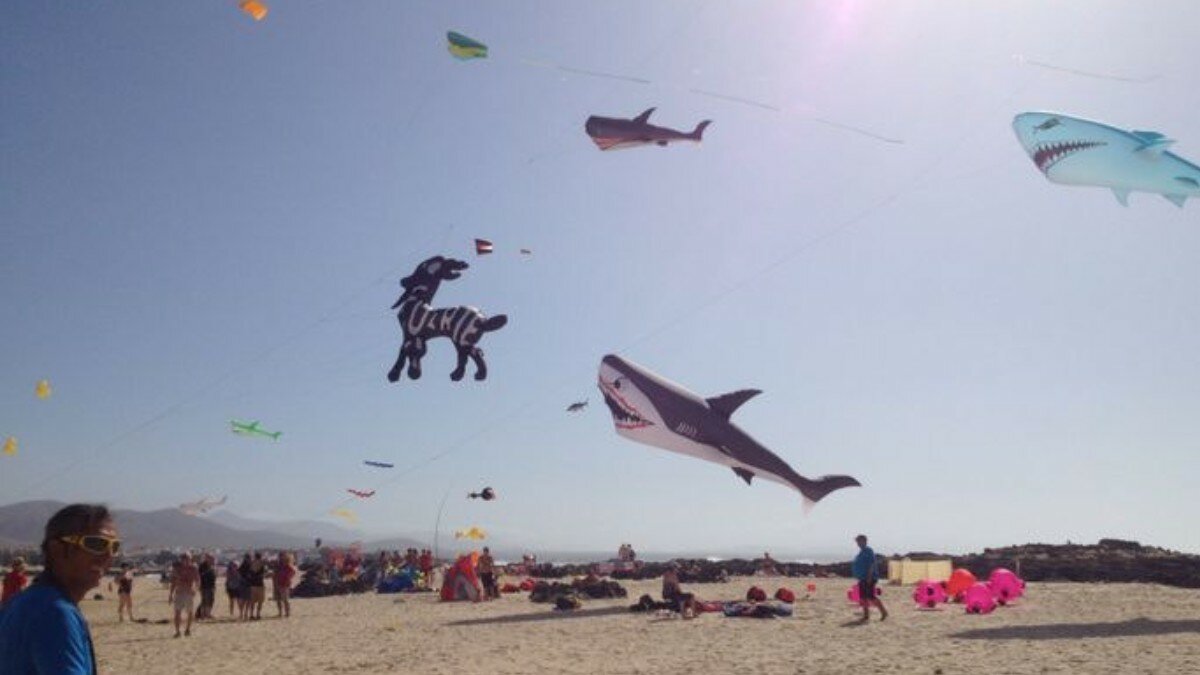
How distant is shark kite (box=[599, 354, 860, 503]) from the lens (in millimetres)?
14867

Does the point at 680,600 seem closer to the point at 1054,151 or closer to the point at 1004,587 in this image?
the point at 1004,587

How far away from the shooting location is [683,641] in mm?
13219

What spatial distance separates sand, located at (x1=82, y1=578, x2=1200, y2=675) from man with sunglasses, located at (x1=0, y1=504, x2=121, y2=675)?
28.0ft

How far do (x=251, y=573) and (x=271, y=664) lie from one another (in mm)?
7807

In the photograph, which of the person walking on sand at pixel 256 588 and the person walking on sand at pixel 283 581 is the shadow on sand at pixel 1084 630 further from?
the person walking on sand at pixel 256 588

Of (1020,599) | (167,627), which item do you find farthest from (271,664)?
(1020,599)

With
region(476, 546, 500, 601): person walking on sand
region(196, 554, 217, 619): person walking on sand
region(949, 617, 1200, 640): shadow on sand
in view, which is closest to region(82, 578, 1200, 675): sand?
region(949, 617, 1200, 640): shadow on sand

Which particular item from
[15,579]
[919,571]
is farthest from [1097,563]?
[15,579]

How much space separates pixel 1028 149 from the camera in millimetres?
12438

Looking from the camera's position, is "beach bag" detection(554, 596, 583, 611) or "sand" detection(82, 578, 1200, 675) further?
"beach bag" detection(554, 596, 583, 611)

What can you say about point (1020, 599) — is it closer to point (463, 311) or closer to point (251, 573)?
point (463, 311)

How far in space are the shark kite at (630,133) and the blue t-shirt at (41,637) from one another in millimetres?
11625

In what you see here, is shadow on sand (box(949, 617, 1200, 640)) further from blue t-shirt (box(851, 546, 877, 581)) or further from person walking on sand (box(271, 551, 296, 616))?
person walking on sand (box(271, 551, 296, 616))

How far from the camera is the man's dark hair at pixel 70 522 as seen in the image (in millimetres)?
2885
